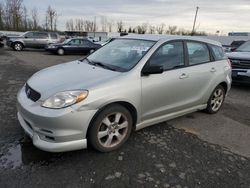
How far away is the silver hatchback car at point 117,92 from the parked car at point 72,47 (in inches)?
579

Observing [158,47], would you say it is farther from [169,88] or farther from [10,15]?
[10,15]

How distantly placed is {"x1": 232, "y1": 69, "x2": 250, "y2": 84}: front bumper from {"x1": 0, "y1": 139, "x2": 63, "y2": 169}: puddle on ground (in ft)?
20.9

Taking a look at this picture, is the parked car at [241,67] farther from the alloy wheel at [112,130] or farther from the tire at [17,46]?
the tire at [17,46]

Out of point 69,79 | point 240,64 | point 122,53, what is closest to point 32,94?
point 69,79

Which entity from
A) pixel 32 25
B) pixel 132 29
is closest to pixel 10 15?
pixel 32 25

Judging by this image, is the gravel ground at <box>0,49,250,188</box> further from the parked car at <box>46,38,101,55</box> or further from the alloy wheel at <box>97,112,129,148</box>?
the parked car at <box>46,38,101,55</box>

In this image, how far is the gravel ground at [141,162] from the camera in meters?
2.66

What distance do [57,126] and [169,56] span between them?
2207 mm

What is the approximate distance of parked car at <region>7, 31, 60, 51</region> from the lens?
18938mm

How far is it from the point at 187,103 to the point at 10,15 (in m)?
50.3

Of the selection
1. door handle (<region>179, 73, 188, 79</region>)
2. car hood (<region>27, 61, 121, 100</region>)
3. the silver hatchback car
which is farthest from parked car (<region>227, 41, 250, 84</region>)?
car hood (<region>27, 61, 121, 100</region>)

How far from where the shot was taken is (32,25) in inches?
2084

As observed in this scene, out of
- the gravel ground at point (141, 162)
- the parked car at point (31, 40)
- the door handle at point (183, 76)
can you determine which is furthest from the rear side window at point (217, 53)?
the parked car at point (31, 40)

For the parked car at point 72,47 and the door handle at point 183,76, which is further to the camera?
the parked car at point 72,47
